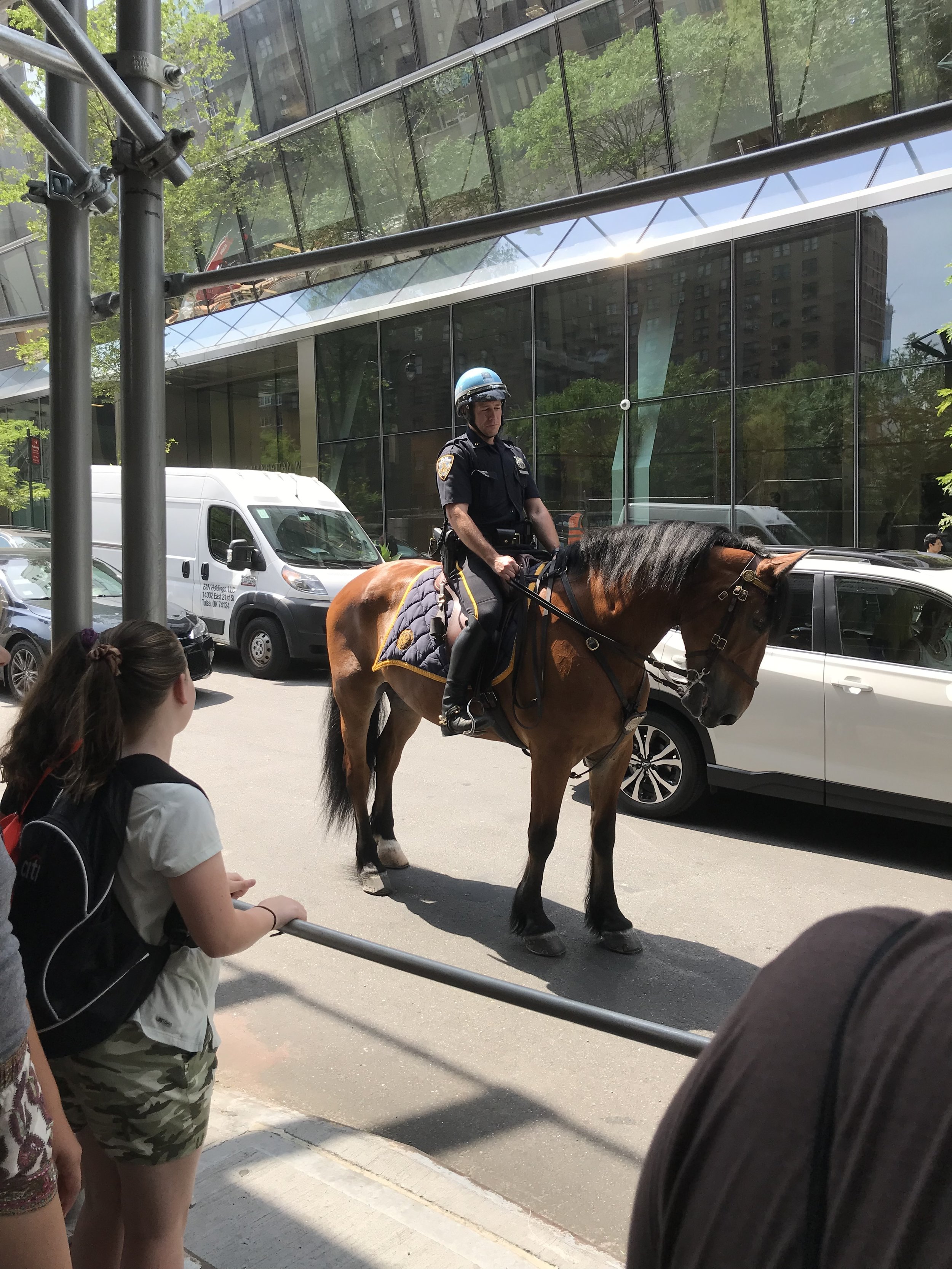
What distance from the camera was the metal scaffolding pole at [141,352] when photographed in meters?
3.43

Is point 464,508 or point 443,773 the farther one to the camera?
point 443,773

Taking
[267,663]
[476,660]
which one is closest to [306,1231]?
[476,660]

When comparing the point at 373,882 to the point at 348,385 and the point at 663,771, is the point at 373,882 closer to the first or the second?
the point at 663,771

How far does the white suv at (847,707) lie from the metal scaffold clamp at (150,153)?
414cm

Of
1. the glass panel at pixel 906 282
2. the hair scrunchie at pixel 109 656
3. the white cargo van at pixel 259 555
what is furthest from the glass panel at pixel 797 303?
the hair scrunchie at pixel 109 656

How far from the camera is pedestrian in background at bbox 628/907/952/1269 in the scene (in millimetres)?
680

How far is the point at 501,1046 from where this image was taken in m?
4.08

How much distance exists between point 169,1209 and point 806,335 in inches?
644

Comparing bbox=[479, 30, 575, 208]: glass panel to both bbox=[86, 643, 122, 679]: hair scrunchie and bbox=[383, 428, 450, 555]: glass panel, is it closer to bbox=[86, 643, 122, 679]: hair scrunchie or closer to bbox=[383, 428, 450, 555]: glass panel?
A: bbox=[383, 428, 450, 555]: glass panel

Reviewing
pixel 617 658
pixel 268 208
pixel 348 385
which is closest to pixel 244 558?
pixel 617 658

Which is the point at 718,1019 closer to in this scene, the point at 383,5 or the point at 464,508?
the point at 464,508

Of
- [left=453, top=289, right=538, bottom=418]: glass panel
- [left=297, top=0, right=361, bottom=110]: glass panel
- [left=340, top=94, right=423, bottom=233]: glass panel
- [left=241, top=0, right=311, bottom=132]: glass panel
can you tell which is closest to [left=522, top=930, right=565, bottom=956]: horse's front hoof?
[left=453, top=289, right=538, bottom=418]: glass panel

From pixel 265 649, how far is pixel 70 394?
32.1 feet

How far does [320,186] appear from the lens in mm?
24203
